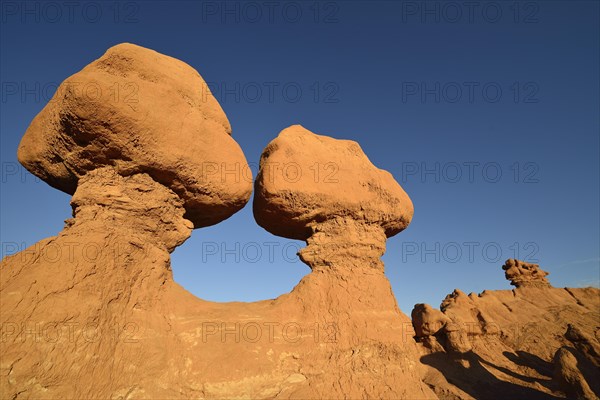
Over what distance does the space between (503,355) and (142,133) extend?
1100cm

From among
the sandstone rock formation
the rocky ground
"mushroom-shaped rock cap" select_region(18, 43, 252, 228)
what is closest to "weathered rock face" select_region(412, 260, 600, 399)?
the rocky ground

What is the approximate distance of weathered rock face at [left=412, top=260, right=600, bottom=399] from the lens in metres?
8.25

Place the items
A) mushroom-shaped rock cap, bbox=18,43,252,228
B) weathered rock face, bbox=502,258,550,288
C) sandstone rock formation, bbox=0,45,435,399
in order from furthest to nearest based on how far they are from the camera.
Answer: weathered rock face, bbox=502,258,550,288, mushroom-shaped rock cap, bbox=18,43,252,228, sandstone rock formation, bbox=0,45,435,399

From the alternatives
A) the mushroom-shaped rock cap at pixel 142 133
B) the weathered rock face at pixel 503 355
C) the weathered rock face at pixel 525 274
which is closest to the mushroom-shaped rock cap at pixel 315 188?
the mushroom-shaped rock cap at pixel 142 133

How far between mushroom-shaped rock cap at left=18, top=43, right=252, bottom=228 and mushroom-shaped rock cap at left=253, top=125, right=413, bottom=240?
2.04 ft

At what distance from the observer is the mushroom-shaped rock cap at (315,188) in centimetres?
740

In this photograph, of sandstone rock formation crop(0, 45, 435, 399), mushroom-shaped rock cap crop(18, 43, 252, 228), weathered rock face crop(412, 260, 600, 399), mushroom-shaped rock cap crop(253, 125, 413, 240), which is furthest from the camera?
weathered rock face crop(412, 260, 600, 399)

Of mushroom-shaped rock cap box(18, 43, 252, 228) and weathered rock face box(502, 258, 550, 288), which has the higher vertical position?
weathered rock face box(502, 258, 550, 288)

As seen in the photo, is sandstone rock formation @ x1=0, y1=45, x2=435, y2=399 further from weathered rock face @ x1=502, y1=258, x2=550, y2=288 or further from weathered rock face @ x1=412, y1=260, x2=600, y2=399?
weathered rock face @ x1=502, y1=258, x2=550, y2=288

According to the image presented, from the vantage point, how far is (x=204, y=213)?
23.5ft

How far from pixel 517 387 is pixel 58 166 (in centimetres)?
1032

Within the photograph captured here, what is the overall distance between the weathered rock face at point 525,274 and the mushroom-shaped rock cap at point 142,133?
19.4 meters

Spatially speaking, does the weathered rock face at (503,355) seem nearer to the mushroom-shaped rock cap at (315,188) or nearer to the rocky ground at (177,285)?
the rocky ground at (177,285)

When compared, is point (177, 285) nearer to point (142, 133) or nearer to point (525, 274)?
point (142, 133)
